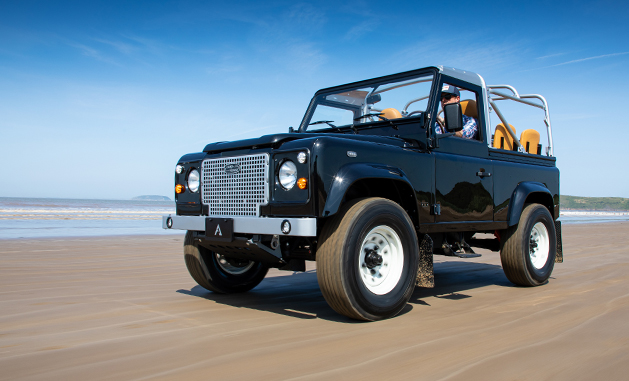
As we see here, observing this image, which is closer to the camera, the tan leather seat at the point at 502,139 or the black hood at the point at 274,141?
the black hood at the point at 274,141

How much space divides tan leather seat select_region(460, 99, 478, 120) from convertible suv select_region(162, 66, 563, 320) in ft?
0.04

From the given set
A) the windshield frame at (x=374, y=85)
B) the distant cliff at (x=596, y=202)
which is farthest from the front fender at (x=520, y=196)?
the distant cliff at (x=596, y=202)

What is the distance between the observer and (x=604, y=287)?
5703 mm

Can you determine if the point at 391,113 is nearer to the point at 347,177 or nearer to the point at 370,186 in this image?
the point at 370,186

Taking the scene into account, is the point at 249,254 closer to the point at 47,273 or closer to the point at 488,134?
the point at 488,134

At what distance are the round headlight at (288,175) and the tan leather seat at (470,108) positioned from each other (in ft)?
9.18

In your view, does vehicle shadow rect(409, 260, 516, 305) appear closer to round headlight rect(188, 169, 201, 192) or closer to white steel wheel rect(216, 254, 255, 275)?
white steel wheel rect(216, 254, 255, 275)

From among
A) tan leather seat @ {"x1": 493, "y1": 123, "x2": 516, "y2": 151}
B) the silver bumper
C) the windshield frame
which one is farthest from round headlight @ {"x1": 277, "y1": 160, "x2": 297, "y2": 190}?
tan leather seat @ {"x1": 493, "y1": 123, "x2": 516, "y2": 151}

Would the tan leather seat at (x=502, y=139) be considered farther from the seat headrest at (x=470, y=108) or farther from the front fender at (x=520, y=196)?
the seat headrest at (x=470, y=108)

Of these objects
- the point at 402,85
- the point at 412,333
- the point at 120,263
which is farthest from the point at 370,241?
the point at 120,263

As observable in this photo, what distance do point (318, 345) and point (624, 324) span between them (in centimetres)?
250

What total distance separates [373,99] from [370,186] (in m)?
2.12

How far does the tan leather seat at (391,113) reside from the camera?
5.73 m

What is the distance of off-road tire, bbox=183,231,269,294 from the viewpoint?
197 inches
